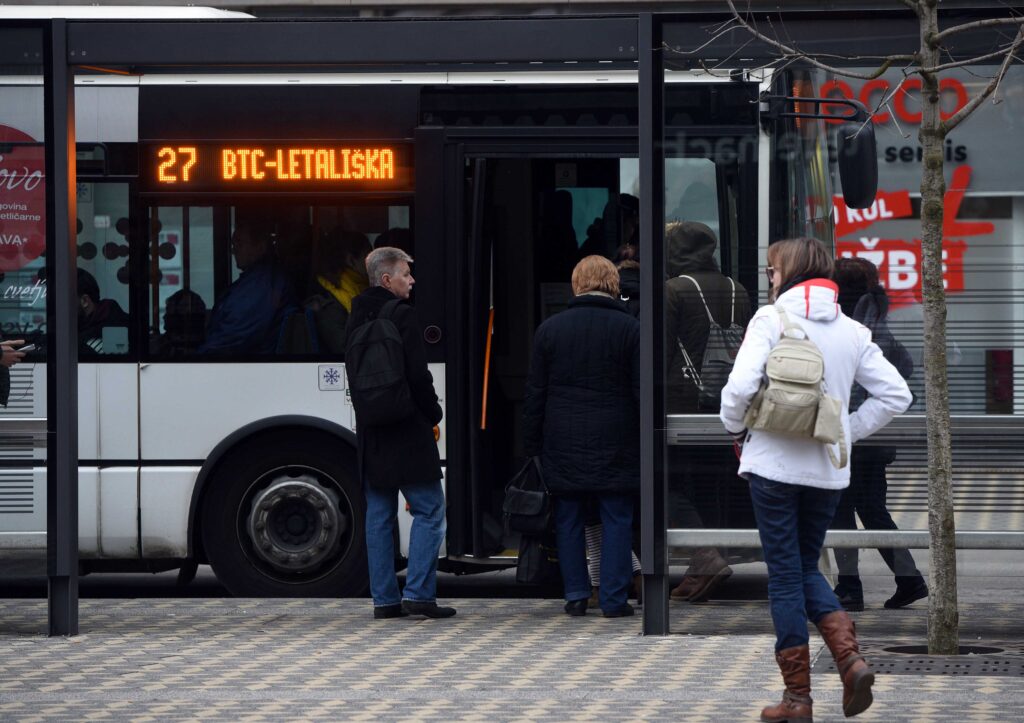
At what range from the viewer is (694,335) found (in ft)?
25.4

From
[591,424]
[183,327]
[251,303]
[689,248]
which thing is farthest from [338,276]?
[689,248]

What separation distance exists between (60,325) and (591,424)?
246cm

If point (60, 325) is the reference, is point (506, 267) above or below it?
above

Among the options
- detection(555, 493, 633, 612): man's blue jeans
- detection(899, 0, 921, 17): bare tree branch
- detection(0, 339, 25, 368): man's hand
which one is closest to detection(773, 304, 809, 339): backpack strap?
detection(899, 0, 921, 17): bare tree branch

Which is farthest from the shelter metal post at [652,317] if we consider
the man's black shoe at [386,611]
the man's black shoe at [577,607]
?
the man's black shoe at [386,611]

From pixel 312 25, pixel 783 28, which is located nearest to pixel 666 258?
pixel 783 28

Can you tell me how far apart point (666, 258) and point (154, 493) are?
327cm

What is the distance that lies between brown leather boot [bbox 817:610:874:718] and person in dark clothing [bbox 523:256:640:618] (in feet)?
7.97

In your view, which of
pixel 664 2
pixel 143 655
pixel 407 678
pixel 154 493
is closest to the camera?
pixel 407 678

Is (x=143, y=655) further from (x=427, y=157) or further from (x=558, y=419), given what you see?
(x=427, y=157)

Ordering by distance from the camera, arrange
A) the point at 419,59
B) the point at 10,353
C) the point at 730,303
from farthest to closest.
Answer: the point at 10,353 < the point at 419,59 < the point at 730,303

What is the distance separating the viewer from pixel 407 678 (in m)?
6.85

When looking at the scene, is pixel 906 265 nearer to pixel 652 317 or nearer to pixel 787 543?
pixel 652 317

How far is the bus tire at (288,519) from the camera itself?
9398 mm
